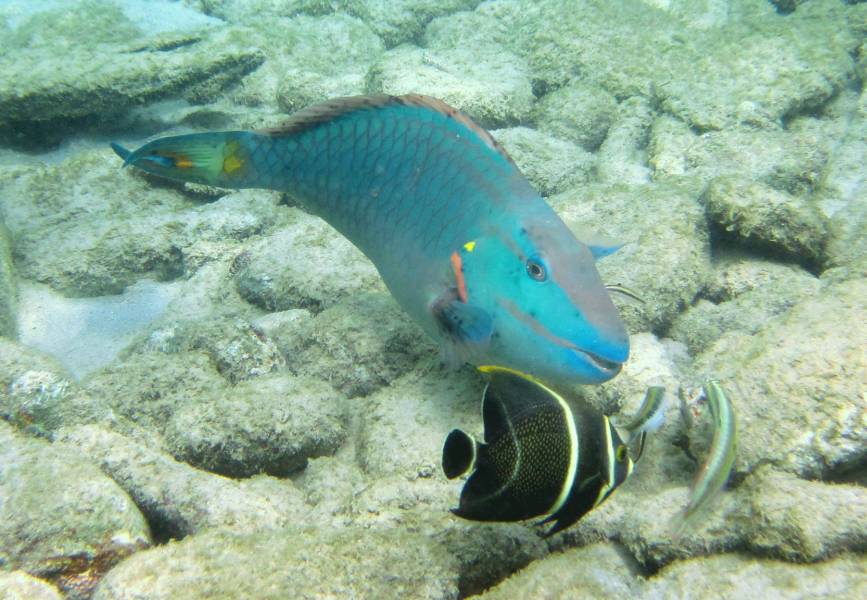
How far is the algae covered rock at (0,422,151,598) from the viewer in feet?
5.63

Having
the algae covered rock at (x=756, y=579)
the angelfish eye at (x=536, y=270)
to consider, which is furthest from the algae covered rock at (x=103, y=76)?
the algae covered rock at (x=756, y=579)

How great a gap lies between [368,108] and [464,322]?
98 centimetres

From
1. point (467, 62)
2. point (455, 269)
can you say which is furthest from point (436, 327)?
point (467, 62)

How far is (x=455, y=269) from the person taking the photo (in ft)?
6.41

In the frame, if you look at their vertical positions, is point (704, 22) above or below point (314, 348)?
above

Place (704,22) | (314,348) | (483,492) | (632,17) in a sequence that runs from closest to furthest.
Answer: (483,492), (314,348), (632,17), (704,22)

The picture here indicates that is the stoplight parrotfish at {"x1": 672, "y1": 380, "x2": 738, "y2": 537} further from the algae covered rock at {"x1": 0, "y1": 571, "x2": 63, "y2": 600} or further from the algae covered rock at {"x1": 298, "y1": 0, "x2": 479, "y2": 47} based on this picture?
the algae covered rock at {"x1": 298, "y1": 0, "x2": 479, "y2": 47}

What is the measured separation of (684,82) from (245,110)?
4651 mm

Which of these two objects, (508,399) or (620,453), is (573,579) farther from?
(508,399)

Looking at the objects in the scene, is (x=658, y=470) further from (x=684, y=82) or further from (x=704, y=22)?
(x=704, y=22)

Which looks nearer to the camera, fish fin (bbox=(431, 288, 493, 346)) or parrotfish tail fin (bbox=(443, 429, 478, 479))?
parrotfish tail fin (bbox=(443, 429, 478, 479))

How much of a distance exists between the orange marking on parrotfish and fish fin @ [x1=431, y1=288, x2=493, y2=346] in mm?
16

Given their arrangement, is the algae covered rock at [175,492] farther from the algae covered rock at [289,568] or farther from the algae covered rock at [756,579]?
the algae covered rock at [756,579]

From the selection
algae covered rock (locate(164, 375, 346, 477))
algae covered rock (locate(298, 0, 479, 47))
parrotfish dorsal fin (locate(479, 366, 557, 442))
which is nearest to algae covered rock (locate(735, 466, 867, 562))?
parrotfish dorsal fin (locate(479, 366, 557, 442))
